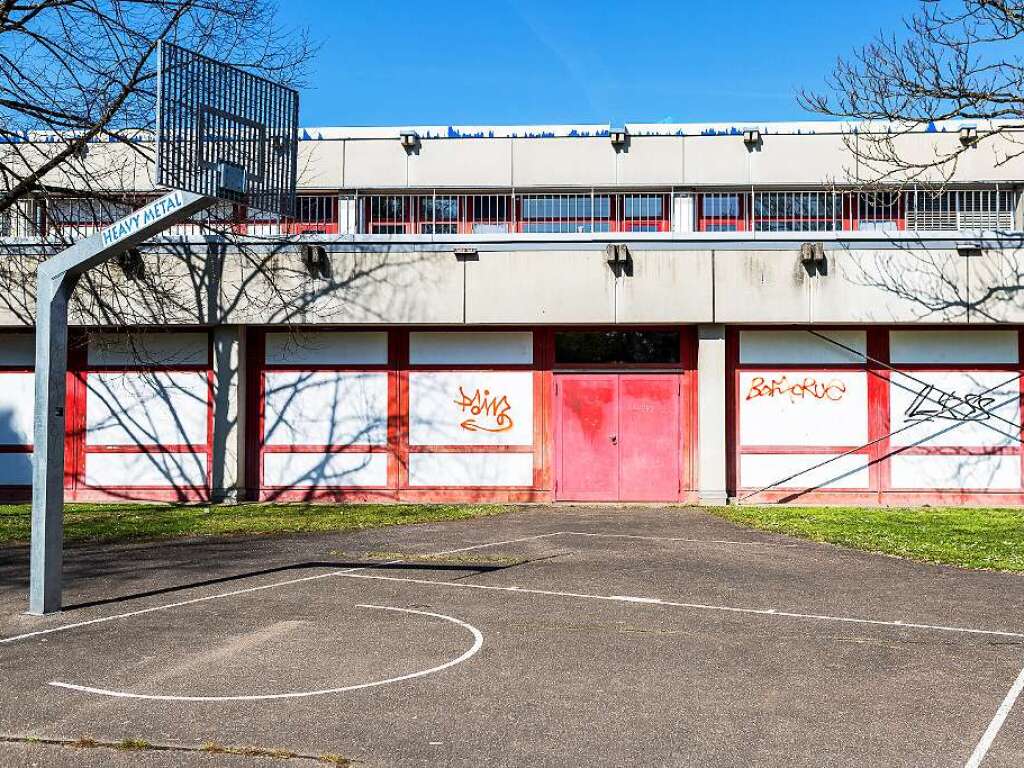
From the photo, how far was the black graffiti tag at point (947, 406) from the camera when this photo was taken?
20516 millimetres

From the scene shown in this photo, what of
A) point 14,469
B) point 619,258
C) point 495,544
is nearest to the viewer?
point 495,544

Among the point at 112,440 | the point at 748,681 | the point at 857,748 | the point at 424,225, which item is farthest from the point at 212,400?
the point at 857,748

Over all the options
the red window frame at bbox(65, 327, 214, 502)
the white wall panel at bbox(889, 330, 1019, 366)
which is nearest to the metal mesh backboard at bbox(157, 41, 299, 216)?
the red window frame at bbox(65, 327, 214, 502)

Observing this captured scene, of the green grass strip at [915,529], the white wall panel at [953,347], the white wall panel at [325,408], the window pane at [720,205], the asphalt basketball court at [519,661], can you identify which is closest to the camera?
the asphalt basketball court at [519,661]

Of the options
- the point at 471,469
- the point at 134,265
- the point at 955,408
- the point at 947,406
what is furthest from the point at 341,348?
the point at 955,408

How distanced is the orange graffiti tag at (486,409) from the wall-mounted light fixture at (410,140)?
7.67m

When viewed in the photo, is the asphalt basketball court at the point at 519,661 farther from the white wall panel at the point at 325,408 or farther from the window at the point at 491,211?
the window at the point at 491,211

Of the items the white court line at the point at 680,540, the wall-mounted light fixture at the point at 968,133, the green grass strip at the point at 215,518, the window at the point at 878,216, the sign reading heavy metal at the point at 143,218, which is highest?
the wall-mounted light fixture at the point at 968,133

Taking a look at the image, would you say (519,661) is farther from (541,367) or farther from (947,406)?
(947,406)

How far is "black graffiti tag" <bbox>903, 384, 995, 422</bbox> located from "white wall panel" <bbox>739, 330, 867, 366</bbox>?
1.31 m

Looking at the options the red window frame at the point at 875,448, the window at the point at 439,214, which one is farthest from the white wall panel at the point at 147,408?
the red window frame at the point at 875,448

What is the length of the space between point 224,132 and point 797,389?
13.9 meters

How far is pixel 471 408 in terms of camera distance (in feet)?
69.3

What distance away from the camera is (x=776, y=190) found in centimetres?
2583
